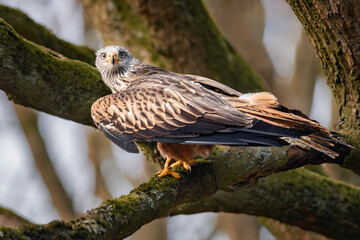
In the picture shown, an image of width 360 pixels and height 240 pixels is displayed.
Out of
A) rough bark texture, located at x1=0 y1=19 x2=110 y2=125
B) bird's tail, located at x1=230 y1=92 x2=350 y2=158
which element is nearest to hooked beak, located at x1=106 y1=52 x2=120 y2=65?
rough bark texture, located at x1=0 y1=19 x2=110 y2=125

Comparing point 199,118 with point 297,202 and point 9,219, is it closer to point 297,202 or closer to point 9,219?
point 297,202

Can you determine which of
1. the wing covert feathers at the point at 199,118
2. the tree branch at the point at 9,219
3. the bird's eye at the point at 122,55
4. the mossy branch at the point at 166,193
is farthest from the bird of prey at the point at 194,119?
the tree branch at the point at 9,219

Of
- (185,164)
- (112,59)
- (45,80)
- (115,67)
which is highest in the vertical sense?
(112,59)

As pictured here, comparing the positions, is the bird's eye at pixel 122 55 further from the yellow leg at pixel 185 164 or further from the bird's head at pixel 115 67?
the yellow leg at pixel 185 164

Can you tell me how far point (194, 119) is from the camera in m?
5.06

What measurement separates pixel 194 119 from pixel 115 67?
6.82 feet

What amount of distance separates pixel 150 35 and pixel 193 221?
30.6 ft

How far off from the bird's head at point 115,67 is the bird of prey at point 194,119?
0.72 m

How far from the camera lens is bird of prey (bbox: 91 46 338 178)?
15.6 ft

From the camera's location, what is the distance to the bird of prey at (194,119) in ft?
15.6

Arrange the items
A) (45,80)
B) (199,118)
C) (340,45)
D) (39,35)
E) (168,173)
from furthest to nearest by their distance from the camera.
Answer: (39,35) < (45,80) < (340,45) < (168,173) < (199,118)

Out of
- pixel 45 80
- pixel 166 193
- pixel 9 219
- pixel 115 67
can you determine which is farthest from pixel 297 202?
pixel 9 219

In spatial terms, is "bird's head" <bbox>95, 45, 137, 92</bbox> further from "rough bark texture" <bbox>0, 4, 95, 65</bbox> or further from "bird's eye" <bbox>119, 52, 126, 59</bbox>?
"rough bark texture" <bbox>0, 4, 95, 65</bbox>

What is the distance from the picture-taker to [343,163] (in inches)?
239
